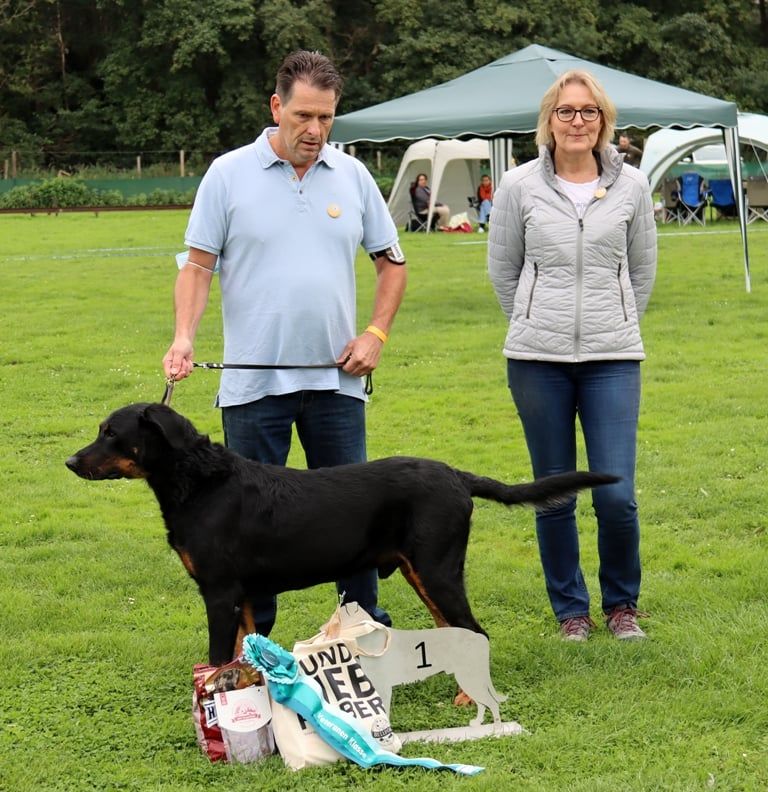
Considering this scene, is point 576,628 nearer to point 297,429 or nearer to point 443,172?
point 297,429

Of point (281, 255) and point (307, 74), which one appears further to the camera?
point (281, 255)

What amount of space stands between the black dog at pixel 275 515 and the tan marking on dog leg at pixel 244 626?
1.1 inches

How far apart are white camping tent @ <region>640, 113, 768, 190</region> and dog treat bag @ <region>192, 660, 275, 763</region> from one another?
73.9 ft

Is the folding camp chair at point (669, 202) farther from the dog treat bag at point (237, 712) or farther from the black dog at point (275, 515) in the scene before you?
the dog treat bag at point (237, 712)

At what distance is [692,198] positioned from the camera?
1021 inches

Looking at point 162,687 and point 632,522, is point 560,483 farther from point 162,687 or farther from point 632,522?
point 162,687

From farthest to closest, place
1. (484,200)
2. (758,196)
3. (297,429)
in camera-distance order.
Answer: (484,200) → (758,196) → (297,429)

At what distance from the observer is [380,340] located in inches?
168

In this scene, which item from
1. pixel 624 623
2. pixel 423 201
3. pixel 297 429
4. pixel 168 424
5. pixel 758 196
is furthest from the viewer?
pixel 423 201

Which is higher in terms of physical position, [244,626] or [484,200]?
[484,200]

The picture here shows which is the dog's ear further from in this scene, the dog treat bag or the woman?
the woman

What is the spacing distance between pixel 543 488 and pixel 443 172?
82.8 feet

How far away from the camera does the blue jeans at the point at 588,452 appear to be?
4.47m

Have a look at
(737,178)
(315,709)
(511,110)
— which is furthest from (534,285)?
(737,178)
